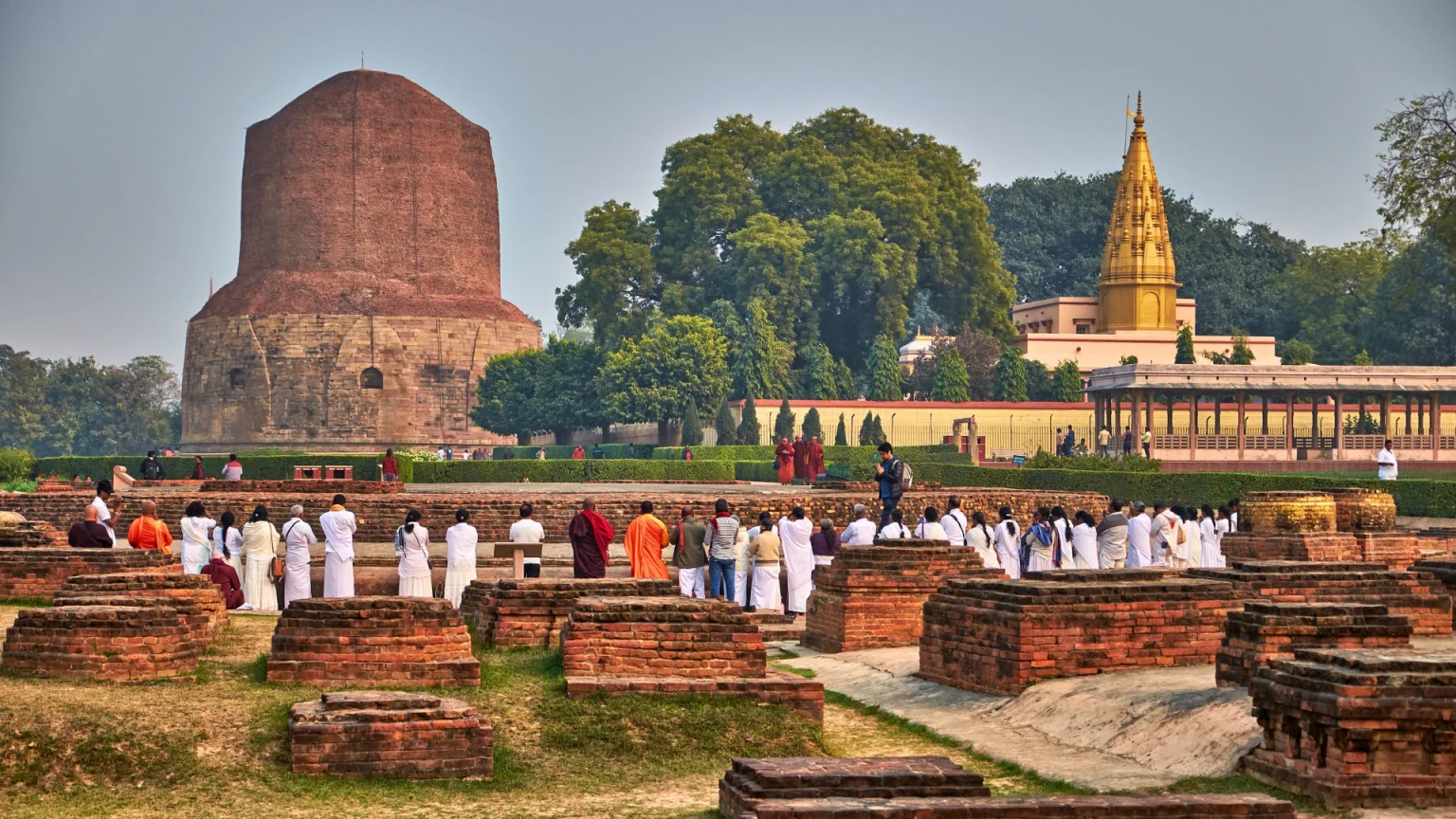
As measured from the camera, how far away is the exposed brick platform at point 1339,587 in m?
8.38

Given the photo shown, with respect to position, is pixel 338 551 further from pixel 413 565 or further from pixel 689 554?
pixel 689 554

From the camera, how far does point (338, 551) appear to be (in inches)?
464

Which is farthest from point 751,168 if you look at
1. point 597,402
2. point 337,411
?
point 337,411

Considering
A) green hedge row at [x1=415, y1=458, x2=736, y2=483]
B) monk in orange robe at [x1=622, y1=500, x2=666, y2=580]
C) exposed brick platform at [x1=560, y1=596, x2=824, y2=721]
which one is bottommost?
exposed brick platform at [x1=560, y1=596, x2=824, y2=721]

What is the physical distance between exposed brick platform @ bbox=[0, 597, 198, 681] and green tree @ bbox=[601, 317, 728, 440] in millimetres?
30166

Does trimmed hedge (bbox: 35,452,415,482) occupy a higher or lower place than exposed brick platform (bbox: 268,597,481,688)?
higher

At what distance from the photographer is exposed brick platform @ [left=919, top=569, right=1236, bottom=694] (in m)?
7.91

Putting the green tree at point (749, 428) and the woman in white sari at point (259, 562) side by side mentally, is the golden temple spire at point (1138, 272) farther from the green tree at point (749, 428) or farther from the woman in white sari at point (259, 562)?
the woman in white sari at point (259, 562)

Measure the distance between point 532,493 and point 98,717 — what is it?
12.4 metres

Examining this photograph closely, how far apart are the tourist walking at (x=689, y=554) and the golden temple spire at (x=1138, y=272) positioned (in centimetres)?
3512

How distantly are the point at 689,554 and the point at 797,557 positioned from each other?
1052 mm

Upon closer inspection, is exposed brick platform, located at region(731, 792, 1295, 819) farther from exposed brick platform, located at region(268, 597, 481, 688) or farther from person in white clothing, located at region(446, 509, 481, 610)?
person in white clothing, located at region(446, 509, 481, 610)

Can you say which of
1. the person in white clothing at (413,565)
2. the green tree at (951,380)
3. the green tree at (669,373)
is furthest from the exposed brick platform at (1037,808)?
the green tree at (951,380)

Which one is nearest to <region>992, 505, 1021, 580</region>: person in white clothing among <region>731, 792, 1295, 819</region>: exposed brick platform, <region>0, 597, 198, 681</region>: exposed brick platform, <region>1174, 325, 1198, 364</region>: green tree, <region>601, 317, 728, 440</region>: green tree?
<region>0, 597, 198, 681</region>: exposed brick platform
